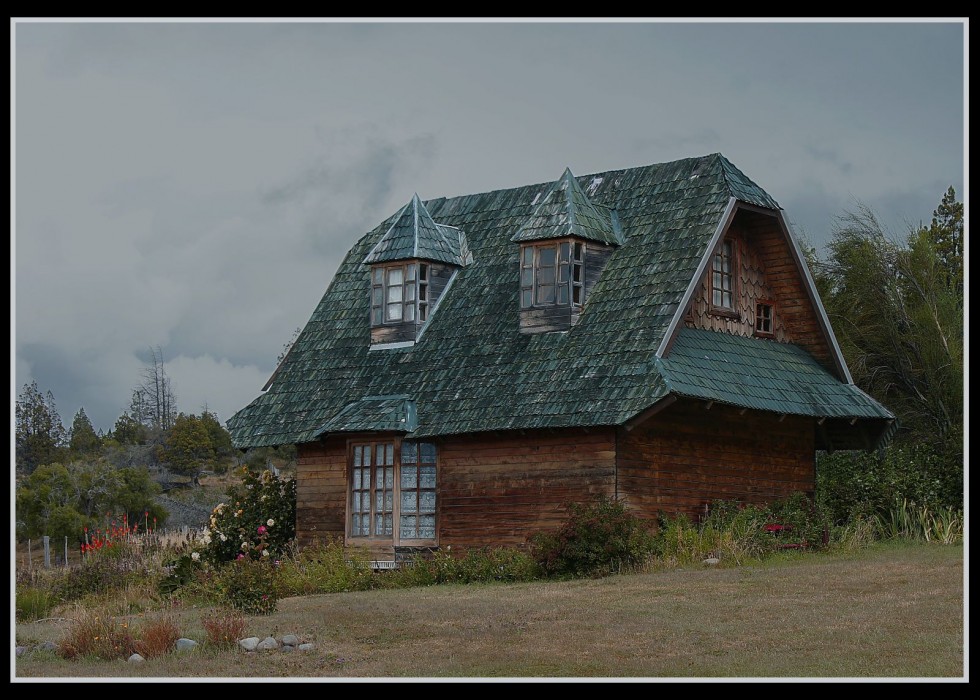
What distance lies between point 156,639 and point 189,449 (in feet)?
141

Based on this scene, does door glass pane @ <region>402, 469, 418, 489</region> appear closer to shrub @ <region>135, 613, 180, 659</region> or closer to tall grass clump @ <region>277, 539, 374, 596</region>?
tall grass clump @ <region>277, 539, 374, 596</region>

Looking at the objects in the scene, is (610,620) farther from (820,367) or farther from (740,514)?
(820,367)

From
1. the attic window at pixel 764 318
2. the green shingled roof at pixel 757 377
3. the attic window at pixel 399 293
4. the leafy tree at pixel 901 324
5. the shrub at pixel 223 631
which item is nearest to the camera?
the shrub at pixel 223 631

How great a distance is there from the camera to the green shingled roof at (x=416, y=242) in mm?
29609

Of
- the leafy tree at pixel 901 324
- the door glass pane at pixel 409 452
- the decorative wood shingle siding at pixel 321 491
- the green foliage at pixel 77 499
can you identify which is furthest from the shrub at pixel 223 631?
the green foliage at pixel 77 499

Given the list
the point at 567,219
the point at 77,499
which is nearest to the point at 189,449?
the point at 77,499

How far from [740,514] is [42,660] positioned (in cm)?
1263

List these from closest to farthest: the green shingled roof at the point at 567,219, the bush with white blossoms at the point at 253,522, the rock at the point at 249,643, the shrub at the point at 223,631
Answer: the rock at the point at 249,643 < the shrub at the point at 223,631 < the green shingled roof at the point at 567,219 < the bush with white blossoms at the point at 253,522

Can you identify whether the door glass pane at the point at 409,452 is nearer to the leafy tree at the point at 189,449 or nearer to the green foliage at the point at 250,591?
the green foliage at the point at 250,591

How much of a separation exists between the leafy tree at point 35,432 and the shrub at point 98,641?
3917 centimetres

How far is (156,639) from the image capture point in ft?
55.1

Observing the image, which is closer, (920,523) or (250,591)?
(250,591)

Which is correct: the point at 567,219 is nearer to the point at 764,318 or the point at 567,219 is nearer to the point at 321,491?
the point at 764,318

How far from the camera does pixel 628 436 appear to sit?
2531 cm
